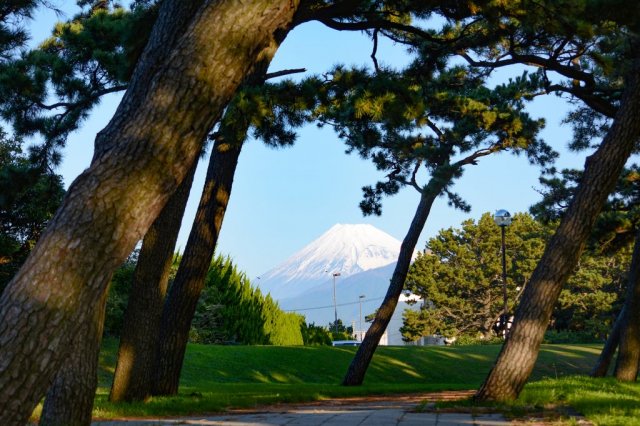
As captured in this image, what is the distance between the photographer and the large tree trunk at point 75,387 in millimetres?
6602

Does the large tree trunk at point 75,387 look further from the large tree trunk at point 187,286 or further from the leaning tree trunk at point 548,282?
the leaning tree trunk at point 548,282

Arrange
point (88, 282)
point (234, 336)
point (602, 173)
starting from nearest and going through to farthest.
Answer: point (88, 282)
point (602, 173)
point (234, 336)

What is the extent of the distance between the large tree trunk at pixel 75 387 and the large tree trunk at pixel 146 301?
2631 millimetres

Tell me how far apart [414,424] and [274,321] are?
24511 millimetres

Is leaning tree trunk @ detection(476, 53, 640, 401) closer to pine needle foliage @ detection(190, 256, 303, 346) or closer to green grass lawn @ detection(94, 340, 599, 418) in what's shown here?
green grass lawn @ detection(94, 340, 599, 418)

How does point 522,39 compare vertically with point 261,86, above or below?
above

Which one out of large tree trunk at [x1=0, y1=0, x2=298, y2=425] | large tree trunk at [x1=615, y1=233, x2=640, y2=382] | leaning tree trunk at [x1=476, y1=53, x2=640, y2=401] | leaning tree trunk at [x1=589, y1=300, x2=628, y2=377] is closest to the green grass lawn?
leaning tree trunk at [x1=589, y1=300, x2=628, y2=377]

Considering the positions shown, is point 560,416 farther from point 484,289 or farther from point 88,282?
point 484,289

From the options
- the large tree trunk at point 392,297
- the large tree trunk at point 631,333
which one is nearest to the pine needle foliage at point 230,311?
the large tree trunk at point 392,297

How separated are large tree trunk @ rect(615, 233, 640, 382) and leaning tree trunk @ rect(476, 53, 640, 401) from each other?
579 cm

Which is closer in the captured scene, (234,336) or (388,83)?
(388,83)

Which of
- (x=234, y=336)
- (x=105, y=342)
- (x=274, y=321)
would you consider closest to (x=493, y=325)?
(x=274, y=321)

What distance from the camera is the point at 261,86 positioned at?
30.3 feet

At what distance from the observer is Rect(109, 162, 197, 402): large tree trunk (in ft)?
30.7
